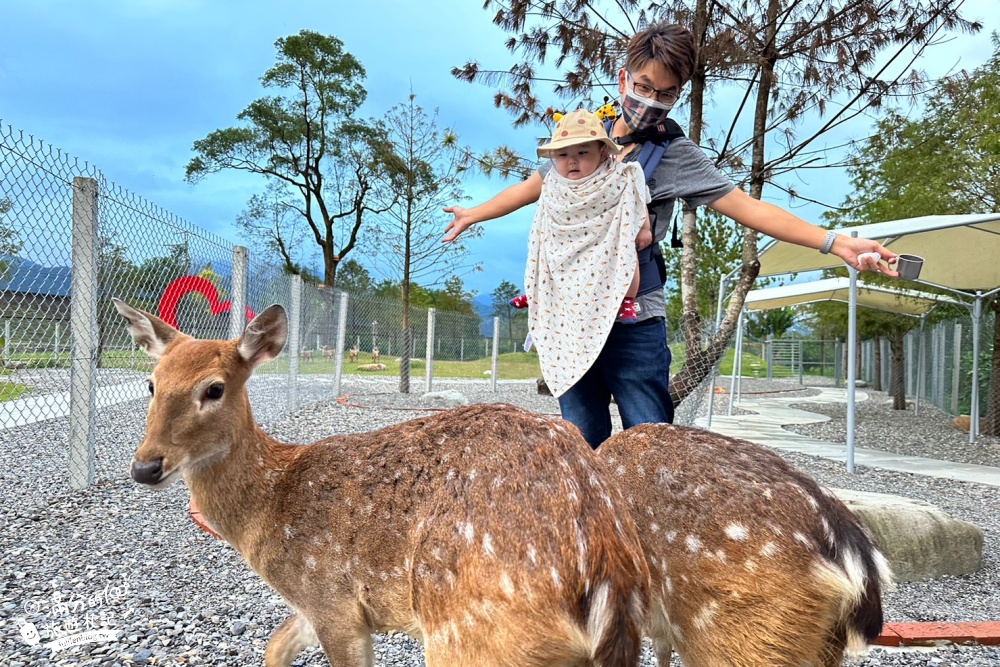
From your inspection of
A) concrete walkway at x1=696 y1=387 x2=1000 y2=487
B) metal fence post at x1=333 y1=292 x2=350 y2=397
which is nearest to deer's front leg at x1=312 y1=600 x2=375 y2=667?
concrete walkway at x1=696 y1=387 x2=1000 y2=487

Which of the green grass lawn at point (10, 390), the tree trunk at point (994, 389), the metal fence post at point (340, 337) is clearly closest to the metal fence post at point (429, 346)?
the metal fence post at point (340, 337)

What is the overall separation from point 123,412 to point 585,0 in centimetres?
798

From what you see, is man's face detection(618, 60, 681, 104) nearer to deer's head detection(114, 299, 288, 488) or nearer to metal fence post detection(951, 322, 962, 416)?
deer's head detection(114, 299, 288, 488)

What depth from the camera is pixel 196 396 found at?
221 centimetres

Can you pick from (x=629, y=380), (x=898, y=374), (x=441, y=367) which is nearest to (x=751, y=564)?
(x=629, y=380)

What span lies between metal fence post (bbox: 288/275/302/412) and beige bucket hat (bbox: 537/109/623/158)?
8359 millimetres

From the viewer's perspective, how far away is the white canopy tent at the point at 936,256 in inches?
308

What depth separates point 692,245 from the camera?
8781 mm

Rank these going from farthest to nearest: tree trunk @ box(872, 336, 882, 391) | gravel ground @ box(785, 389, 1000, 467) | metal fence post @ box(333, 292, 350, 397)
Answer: tree trunk @ box(872, 336, 882, 391) → metal fence post @ box(333, 292, 350, 397) → gravel ground @ box(785, 389, 1000, 467)

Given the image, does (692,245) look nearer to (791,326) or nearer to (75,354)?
(75,354)

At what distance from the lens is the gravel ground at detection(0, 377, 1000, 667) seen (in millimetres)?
3148

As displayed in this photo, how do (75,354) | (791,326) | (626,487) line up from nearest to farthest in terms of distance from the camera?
(626,487) → (75,354) → (791,326)

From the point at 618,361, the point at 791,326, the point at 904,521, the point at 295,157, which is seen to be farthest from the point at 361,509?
the point at 791,326

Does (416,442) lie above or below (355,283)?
below
